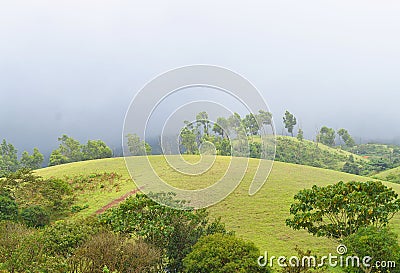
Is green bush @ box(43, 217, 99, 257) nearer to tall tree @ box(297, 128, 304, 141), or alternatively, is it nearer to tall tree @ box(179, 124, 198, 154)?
tall tree @ box(179, 124, 198, 154)

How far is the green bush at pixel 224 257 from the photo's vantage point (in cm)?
951

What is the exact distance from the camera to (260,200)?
23.6 meters

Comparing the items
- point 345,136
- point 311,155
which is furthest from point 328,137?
point 311,155

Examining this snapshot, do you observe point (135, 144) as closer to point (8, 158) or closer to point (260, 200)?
point (260, 200)

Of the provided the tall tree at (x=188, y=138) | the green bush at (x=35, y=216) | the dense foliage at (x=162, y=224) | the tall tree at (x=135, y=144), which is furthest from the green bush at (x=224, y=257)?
the green bush at (x=35, y=216)

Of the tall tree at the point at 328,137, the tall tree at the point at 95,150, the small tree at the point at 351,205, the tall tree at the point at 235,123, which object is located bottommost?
the small tree at the point at 351,205

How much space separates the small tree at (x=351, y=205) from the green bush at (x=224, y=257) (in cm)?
268

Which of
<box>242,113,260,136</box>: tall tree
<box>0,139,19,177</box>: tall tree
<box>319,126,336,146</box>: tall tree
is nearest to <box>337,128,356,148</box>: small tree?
<box>319,126,336,146</box>: tall tree

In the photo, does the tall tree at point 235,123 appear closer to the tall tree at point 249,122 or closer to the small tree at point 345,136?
the tall tree at point 249,122

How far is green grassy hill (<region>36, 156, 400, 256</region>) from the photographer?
56.9ft

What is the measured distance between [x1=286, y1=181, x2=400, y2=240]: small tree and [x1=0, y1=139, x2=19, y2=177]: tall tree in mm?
59268

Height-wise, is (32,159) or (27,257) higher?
(32,159)

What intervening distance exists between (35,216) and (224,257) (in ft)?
49.8

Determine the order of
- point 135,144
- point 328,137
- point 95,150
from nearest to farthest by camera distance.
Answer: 1. point 135,144
2. point 95,150
3. point 328,137
